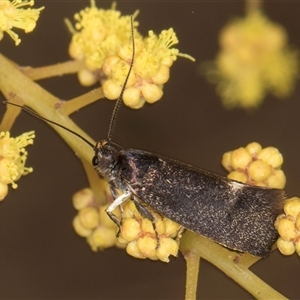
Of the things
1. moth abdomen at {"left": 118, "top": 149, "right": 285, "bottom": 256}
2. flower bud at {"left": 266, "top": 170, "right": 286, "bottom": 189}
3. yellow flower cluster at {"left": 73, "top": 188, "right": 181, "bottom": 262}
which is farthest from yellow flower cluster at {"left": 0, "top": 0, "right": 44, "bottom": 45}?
flower bud at {"left": 266, "top": 170, "right": 286, "bottom": 189}

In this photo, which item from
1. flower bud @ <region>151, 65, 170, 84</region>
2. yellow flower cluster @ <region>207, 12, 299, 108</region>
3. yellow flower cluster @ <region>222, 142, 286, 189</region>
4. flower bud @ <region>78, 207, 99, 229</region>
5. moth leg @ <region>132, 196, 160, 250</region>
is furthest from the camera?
yellow flower cluster @ <region>207, 12, 299, 108</region>

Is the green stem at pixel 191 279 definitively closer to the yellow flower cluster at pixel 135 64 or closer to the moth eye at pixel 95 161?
the moth eye at pixel 95 161

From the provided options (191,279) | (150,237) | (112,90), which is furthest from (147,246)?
(112,90)

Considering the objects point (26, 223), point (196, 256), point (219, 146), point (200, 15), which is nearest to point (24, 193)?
point (26, 223)

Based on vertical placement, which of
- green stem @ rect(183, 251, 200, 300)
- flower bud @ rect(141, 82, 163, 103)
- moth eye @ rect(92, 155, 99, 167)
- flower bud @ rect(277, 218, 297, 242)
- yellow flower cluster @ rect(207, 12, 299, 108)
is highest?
yellow flower cluster @ rect(207, 12, 299, 108)

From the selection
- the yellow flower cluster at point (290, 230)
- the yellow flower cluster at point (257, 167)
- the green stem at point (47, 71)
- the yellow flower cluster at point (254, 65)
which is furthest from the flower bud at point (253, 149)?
the yellow flower cluster at point (254, 65)

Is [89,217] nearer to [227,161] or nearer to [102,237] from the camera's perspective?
[102,237]

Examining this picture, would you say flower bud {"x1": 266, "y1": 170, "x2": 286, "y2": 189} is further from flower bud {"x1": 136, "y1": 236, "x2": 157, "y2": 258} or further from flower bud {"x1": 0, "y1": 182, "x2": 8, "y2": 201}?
flower bud {"x1": 0, "y1": 182, "x2": 8, "y2": 201}
